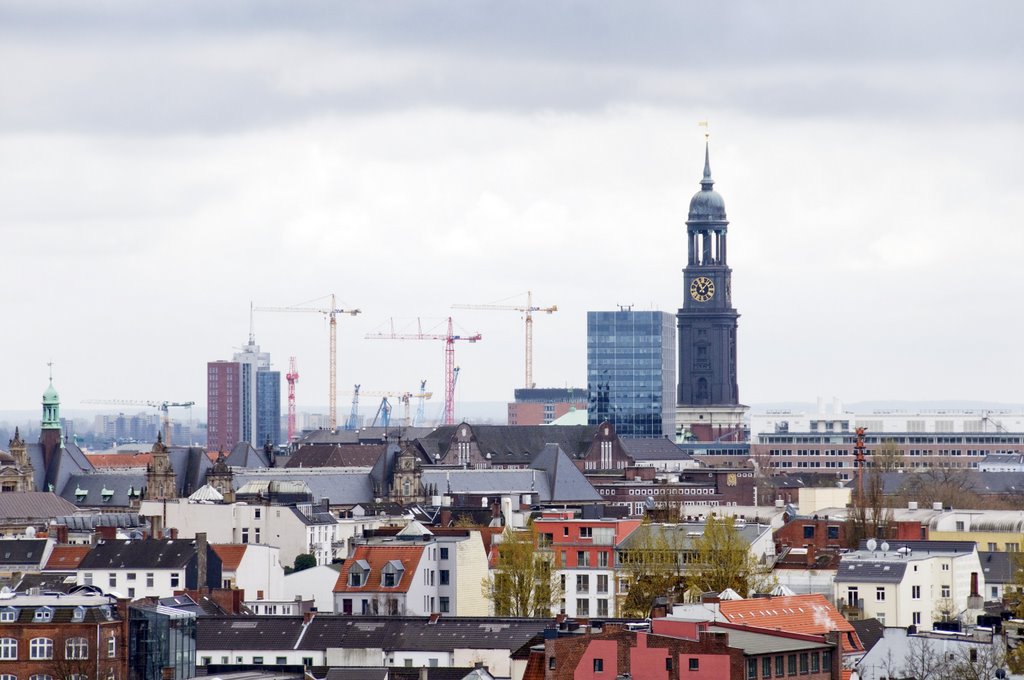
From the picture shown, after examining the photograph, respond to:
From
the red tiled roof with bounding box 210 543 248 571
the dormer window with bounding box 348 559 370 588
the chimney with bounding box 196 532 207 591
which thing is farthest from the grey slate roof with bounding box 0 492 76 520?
the dormer window with bounding box 348 559 370 588

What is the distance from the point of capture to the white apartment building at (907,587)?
127875 mm

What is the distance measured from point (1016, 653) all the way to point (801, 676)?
7781 millimetres

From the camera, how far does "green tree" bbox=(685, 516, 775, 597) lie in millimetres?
128000

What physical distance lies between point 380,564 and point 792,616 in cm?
3320

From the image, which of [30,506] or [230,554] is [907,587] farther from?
[30,506]

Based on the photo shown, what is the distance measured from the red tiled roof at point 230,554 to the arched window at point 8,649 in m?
39.3

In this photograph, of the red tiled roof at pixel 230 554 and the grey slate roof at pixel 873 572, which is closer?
the grey slate roof at pixel 873 572

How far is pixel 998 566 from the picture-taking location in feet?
470

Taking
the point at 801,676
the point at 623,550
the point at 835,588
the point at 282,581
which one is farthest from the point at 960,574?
the point at 801,676

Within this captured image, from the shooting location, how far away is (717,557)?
444 feet

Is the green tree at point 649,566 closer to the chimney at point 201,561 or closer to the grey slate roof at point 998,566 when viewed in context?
the grey slate roof at point 998,566

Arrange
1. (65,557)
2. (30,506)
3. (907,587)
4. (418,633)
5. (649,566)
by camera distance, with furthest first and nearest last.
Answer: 1. (30,506)
2. (65,557)
3. (649,566)
4. (907,587)
5. (418,633)

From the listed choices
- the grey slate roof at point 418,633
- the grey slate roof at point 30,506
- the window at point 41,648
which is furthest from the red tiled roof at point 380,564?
the grey slate roof at point 30,506

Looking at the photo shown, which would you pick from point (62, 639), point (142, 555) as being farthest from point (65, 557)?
point (62, 639)
